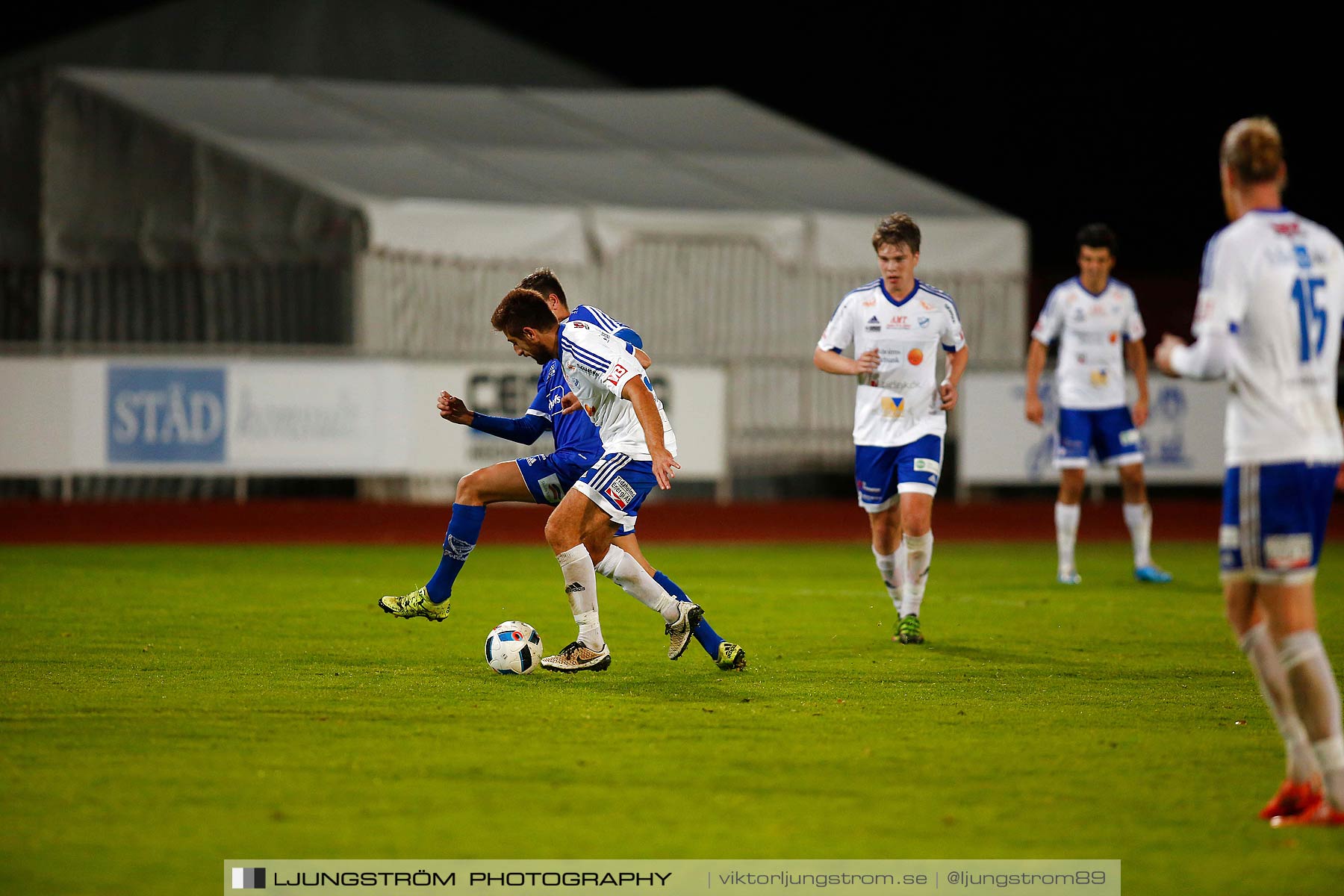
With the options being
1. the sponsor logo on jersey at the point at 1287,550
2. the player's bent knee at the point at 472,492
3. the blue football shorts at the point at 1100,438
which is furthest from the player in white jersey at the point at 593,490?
the blue football shorts at the point at 1100,438

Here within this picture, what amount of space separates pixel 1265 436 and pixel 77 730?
405cm

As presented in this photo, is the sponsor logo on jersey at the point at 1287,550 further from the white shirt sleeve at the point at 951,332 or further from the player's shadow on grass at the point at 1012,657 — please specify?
the white shirt sleeve at the point at 951,332

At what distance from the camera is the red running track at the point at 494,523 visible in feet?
55.9

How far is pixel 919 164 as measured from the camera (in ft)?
104

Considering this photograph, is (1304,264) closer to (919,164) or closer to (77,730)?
(77,730)

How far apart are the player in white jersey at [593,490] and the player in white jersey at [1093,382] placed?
18.1 ft

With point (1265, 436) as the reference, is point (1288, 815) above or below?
below

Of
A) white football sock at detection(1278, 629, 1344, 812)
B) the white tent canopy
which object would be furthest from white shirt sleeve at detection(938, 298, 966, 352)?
the white tent canopy

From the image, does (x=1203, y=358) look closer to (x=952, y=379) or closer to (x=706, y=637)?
(x=706, y=637)

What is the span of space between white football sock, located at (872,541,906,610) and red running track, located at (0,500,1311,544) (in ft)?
26.6

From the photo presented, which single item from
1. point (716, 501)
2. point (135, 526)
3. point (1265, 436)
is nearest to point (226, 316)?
point (135, 526)

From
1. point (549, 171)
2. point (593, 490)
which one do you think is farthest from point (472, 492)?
point (549, 171)

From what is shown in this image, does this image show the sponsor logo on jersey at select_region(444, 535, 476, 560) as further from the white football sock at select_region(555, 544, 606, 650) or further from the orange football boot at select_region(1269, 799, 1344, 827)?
the orange football boot at select_region(1269, 799, 1344, 827)

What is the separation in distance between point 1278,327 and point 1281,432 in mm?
289
